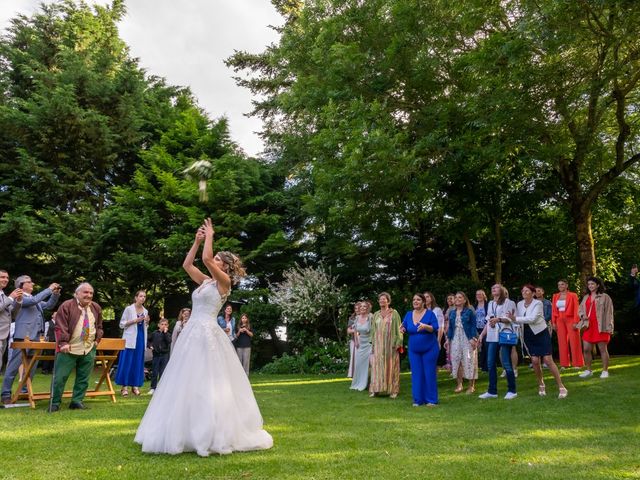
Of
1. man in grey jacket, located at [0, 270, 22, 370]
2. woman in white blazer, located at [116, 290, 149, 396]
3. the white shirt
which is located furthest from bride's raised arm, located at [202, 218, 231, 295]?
woman in white blazer, located at [116, 290, 149, 396]

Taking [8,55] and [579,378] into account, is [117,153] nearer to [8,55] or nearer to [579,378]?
[8,55]

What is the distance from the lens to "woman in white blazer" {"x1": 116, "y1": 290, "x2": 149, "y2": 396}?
11867 millimetres

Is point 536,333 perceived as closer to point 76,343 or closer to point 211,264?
point 211,264

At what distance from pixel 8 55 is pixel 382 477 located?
26513 millimetres

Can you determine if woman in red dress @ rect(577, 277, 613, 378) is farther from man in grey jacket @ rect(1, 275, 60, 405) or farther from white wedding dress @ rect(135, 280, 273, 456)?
man in grey jacket @ rect(1, 275, 60, 405)

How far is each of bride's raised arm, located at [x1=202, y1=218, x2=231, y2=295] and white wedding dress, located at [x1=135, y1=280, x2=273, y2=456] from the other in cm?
12

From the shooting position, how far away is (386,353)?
1172 cm

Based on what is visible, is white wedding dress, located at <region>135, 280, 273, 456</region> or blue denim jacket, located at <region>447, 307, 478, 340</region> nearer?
white wedding dress, located at <region>135, 280, 273, 456</region>

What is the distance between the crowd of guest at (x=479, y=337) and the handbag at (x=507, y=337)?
0.02 meters

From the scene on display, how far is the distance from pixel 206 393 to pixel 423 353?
556 centimetres

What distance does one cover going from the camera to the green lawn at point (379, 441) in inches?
201

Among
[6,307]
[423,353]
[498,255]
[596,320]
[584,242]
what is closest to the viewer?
[6,307]

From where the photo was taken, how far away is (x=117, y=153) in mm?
23938

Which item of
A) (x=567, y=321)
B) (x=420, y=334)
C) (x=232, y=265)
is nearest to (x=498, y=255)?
(x=567, y=321)
